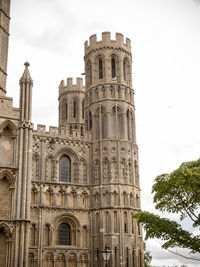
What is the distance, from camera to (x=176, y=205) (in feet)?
74.0

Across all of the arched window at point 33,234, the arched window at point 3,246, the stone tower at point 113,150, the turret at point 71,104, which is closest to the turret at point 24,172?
the arched window at point 3,246

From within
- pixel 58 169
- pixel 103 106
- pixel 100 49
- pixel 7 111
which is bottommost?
pixel 58 169

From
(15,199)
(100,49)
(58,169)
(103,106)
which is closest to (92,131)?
(103,106)

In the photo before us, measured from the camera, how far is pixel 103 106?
1724 inches

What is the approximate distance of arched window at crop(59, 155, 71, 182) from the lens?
4121 cm

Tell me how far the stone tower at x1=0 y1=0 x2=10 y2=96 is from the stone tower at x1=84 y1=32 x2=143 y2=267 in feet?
37.7

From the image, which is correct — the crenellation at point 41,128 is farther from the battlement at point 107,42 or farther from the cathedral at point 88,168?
the battlement at point 107,42

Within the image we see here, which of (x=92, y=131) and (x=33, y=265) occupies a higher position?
(x=92, y=131)

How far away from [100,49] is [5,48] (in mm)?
12692

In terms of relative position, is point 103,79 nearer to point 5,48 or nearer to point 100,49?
point 100,49

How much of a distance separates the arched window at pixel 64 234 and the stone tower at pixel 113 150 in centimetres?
234

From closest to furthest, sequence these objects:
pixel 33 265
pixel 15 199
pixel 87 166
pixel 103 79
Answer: pixel 15 199 → pixel 33 265 → pixel 87 166 → pixel 103 79

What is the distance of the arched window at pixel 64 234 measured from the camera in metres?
39.1

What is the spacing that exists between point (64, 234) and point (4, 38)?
1923 centimetres
